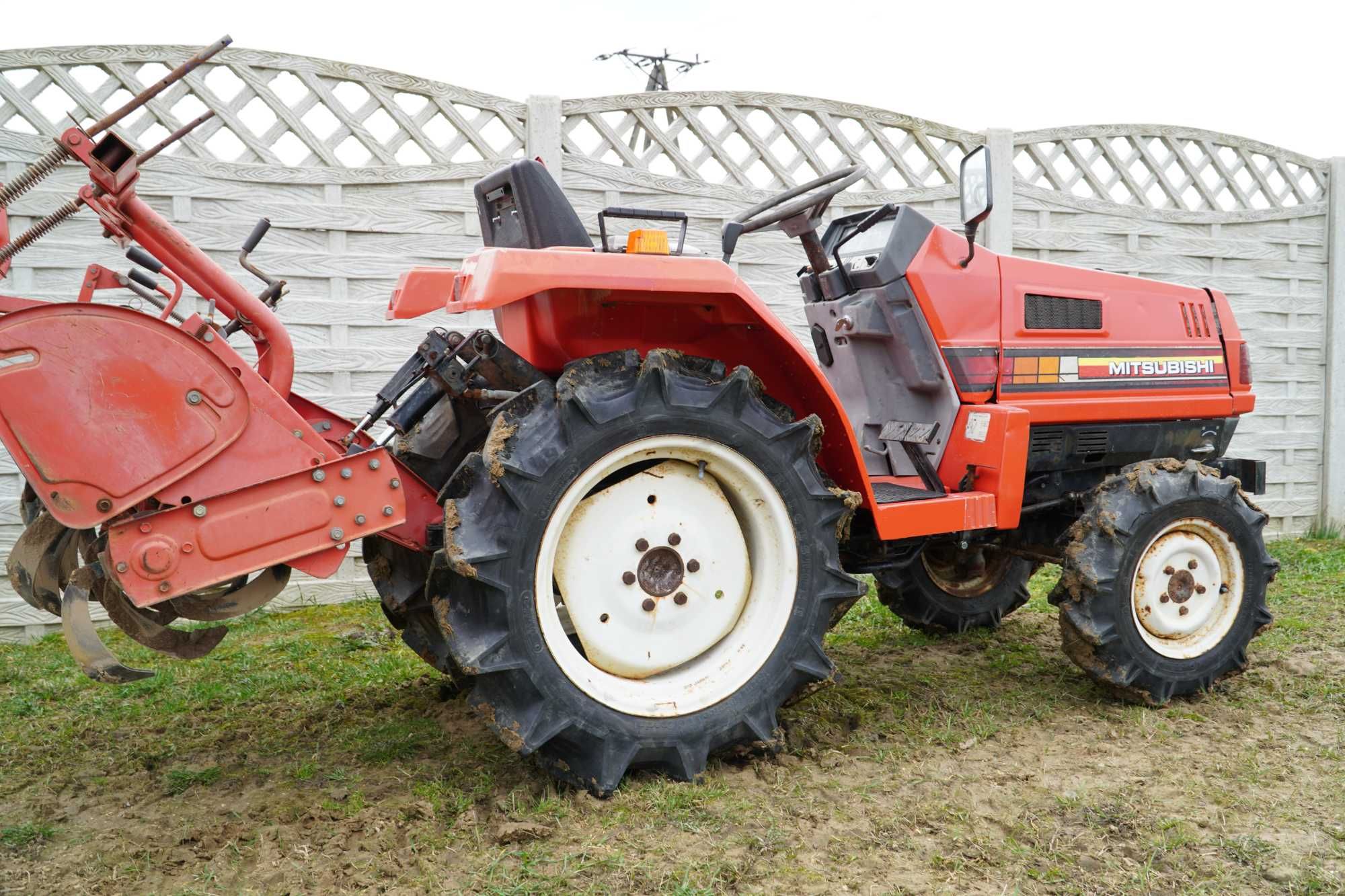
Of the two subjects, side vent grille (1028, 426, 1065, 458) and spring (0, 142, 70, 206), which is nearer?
spring (0, 142, 70, 206)

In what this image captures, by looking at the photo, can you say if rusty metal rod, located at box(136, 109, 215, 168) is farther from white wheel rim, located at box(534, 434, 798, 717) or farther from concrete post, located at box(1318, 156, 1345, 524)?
concrete post, located at box(1318, 156, 1345, 524)

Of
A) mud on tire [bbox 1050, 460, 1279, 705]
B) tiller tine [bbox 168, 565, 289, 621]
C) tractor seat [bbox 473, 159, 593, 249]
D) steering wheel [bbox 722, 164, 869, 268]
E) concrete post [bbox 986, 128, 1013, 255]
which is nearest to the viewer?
tiller tine [bbox 168, 565, 289, 621]

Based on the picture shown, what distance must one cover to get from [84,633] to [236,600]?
0.36 meters

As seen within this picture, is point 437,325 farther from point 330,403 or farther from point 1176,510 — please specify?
point 1176,510

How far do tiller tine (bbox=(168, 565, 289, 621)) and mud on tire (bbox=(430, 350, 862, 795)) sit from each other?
1.47 ft

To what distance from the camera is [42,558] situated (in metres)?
2.82

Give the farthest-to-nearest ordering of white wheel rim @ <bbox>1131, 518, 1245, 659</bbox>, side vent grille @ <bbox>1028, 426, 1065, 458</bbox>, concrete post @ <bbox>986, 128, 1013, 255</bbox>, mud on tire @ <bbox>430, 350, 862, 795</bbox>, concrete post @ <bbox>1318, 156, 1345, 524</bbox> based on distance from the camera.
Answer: concrete post @ <bbox>1318, 156, 1345, 524</bbox> < concrete post @ <bbox>986, 128, 1013, 255</bbox> < side vent grille @ <bbox>1028, 426, 1065, 458</bbox> < white wheel rim @ <bbox>1131, 518, 1245, 659</bbox> < mud on tire @ <bbox>430, 350, 862, 795</bbox>

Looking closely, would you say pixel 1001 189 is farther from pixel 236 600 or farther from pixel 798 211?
pixel 236 600

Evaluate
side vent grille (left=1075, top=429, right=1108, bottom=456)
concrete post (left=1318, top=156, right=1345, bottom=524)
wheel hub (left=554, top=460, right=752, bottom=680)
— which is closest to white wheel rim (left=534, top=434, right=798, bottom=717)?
wheel hub (left=554, top=460, right=752, bottom=680)

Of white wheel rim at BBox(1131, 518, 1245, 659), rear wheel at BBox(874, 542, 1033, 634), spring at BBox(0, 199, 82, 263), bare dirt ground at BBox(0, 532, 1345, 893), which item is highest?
spring at BBox(0, 199, 82, 263)

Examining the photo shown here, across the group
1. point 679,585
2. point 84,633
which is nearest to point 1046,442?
point 679,585

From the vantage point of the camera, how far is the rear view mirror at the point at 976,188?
3223 mm

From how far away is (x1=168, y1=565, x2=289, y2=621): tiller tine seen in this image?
2748mm

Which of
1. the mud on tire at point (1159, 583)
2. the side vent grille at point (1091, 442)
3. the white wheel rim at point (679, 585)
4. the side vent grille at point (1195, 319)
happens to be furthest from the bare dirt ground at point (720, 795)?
the side vent grille at point (1195, 319)
